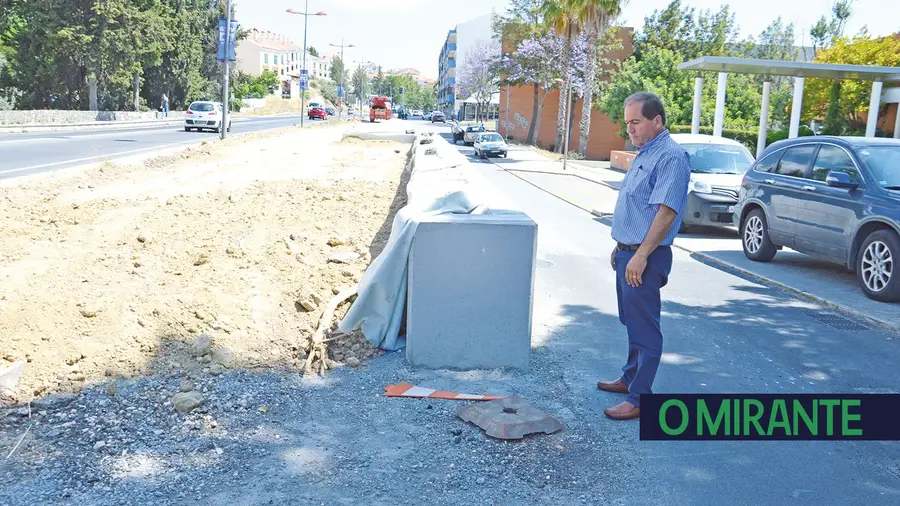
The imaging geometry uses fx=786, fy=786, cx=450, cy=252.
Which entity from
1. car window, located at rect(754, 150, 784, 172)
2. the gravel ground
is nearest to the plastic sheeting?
the gravel ground

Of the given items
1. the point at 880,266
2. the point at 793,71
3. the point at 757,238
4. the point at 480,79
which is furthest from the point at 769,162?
the point at 480,79

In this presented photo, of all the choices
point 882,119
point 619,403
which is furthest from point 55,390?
point 882,119

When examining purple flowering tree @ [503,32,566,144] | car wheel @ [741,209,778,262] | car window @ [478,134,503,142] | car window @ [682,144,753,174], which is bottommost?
car wheel @ [741,209,778,262]

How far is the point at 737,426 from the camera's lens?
4430 mm

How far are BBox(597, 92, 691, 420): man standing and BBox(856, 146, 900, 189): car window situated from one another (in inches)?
208

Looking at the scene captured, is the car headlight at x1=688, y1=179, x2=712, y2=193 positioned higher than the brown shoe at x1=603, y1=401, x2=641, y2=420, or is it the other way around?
the car headlight at x1=688, y1=179, x2=712, y2=193

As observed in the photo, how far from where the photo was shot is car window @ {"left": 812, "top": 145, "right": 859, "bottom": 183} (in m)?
8.95

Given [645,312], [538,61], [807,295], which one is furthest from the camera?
[538,61]

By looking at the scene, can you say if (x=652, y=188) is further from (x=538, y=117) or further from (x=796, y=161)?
(x=538, y=117)

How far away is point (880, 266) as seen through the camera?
8031mm

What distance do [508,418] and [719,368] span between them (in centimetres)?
205

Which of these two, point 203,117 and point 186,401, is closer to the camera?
point 186,401

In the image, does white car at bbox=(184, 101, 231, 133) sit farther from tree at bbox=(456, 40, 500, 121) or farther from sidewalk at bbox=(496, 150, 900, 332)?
tree at bbox=(456, 40, 500, 121)

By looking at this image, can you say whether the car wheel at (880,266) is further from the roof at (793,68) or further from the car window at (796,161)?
the roof at (793,68)
